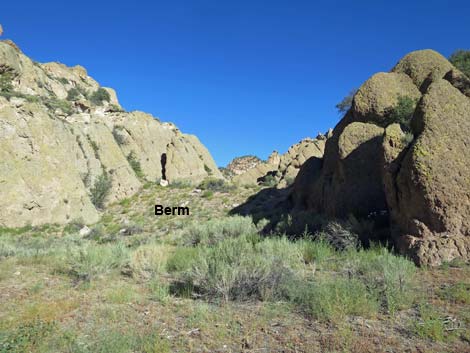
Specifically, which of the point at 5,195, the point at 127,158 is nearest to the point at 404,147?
the point at 5,195

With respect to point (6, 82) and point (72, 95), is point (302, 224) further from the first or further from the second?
point (72, 95)

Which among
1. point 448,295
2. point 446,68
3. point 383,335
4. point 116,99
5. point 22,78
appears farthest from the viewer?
point 116,99

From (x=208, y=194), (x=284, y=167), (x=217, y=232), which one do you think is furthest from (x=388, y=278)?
(x=284, y=167)

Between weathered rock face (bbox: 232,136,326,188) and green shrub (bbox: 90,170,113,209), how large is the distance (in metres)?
12.3

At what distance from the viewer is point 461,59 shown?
44.3 ft

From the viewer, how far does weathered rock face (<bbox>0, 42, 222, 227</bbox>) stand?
766 inches

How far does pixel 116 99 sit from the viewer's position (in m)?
57.2

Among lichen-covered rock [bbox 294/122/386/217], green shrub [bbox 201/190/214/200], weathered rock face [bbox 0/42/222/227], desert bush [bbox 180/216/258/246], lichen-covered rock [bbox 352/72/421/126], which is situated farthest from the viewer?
green shrub [bbox 201/190/214/200]

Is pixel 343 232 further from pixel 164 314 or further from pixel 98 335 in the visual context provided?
pixel 98 335

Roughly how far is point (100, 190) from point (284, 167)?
18.4m

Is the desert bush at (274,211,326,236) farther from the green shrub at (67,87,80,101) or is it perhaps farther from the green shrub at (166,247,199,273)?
the green shrub at (67,87,80,101)

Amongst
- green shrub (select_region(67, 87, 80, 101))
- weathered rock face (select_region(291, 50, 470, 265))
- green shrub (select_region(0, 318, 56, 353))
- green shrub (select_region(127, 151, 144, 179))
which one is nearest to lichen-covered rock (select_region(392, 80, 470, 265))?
weathered rock face (select_region(291, 50, 470, 265))

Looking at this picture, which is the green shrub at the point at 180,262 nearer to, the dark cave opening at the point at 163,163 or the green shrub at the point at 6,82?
the green shrub at the point at 6,82

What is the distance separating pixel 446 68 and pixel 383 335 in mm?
12493
